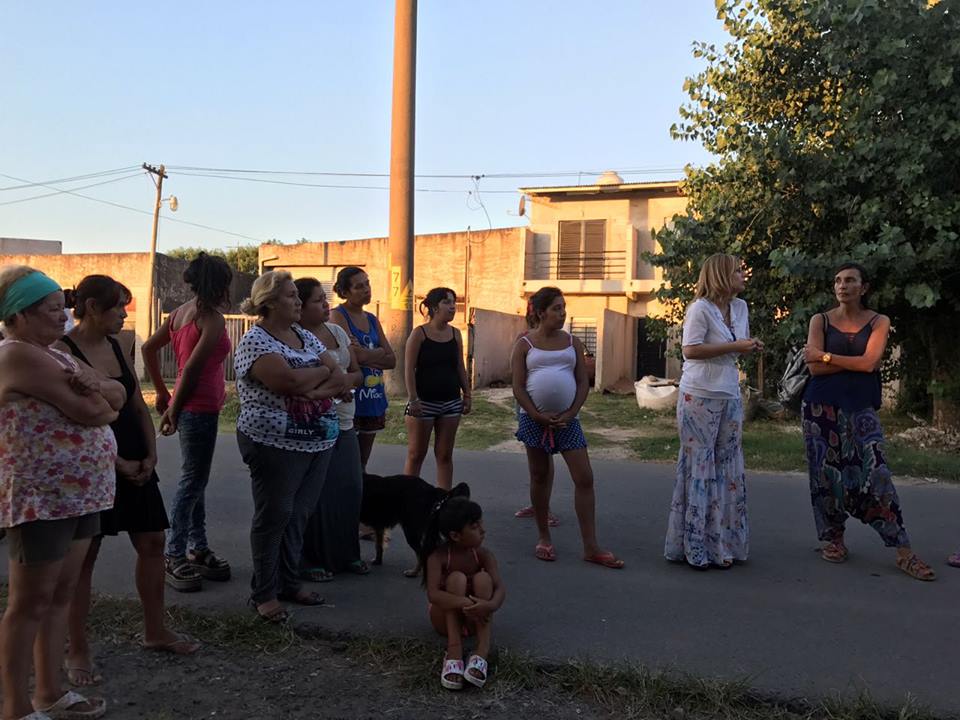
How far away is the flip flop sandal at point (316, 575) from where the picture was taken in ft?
14.8

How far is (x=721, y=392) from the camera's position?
4.80 meters

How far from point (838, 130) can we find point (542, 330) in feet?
21.2

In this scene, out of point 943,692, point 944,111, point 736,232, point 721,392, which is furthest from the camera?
point 736,232

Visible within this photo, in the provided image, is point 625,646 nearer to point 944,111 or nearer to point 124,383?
point 124,383

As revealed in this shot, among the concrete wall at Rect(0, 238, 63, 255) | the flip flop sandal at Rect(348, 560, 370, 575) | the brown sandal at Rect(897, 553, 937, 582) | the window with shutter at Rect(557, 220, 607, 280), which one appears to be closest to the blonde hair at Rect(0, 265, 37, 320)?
the flip flop sandal at Rect(348, 560, 370, 575)

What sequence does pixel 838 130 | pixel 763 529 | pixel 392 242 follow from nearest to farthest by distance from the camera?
pixel 763 529, pixel 838 130, pixel 392 242

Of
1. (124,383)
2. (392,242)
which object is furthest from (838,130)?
(124,383)

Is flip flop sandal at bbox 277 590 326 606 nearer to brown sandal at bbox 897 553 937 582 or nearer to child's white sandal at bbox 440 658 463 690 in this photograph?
child's white sandal at bbox 440 658 463 690

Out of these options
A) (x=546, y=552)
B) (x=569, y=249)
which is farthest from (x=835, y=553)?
(x=569, y=249)

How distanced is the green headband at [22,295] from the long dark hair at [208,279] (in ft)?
4.81

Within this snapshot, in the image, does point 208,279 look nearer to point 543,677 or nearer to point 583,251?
point 543,677

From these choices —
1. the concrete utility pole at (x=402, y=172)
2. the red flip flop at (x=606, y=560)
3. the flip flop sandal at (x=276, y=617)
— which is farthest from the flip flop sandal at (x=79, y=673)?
the concrete utility pole at (x=402, y=172)

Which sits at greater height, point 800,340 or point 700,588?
point 800,340

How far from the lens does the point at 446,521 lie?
11.6 ft
